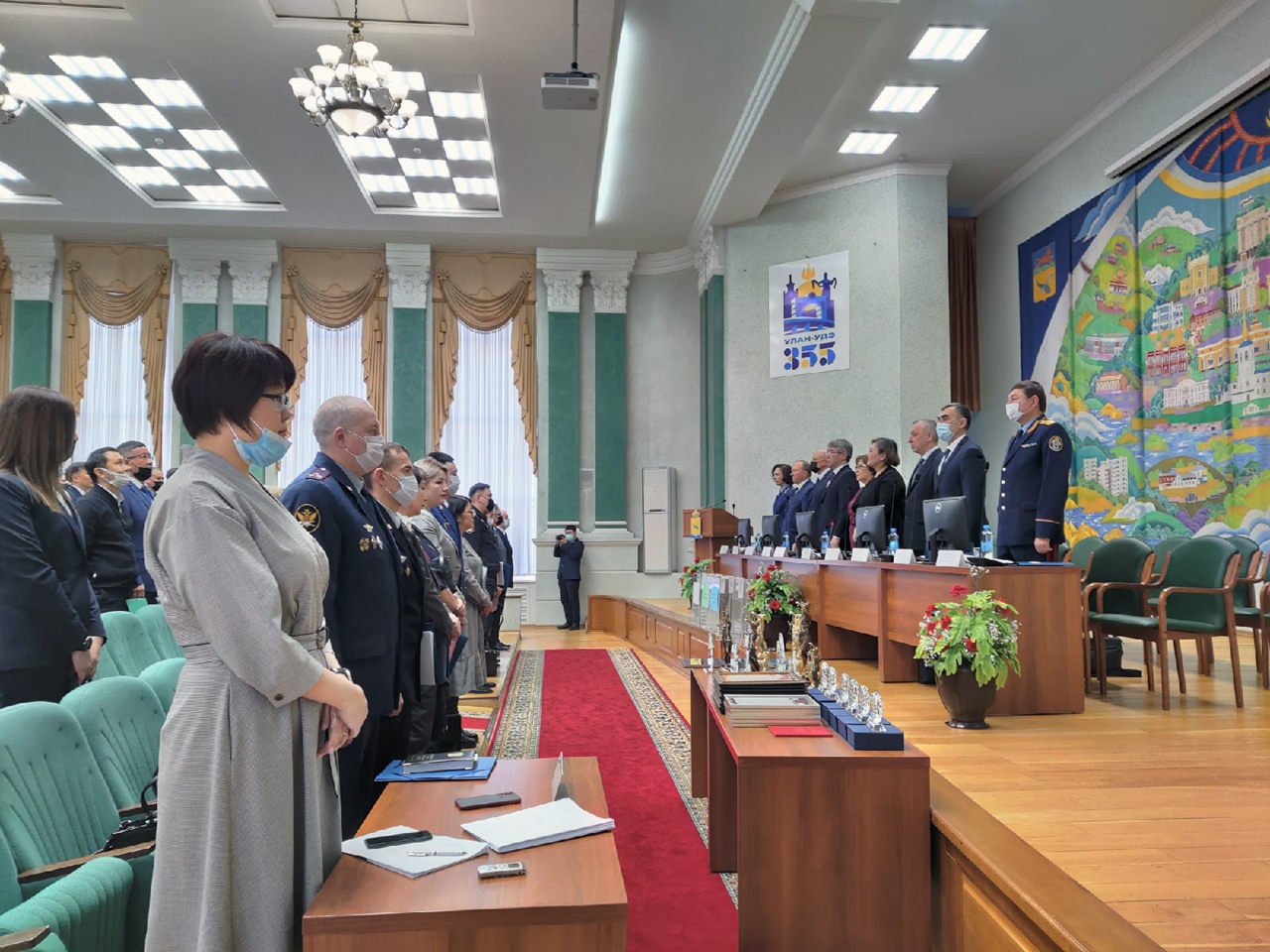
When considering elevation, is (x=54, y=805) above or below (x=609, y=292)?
below

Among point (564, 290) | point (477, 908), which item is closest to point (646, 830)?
point (477, 908)

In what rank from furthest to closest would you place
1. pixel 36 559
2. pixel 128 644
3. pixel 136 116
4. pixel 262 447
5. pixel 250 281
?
1. pixel 250 281
2. pixel 136 116
3. pixel 128 644
4. pixel 36 559
5. pixel 262 447

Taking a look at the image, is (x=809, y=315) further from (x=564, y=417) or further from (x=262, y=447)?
(x=262, y=447)

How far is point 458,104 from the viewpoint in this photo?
27.4ft

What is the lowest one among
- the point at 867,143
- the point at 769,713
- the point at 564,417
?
the point at 769,713

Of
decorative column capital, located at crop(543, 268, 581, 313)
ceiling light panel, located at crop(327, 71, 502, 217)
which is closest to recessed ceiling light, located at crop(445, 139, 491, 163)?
ceiling light panel, located at crop(327, 71, 502, 217)

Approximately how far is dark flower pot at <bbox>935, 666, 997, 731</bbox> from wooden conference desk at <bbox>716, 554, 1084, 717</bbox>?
277 mm

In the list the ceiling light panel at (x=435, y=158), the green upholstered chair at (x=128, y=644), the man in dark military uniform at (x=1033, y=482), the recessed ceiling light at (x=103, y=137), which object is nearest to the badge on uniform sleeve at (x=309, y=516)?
the green upholstered chair at (x=128, y=644)

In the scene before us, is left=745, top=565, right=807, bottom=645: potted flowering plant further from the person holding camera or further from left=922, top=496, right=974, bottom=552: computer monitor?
the person holding camera

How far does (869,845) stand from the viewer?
2188 mm

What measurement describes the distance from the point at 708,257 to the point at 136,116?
6.38 m

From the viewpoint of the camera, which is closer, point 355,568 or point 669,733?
point 355,568

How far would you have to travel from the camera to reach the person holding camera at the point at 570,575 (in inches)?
460

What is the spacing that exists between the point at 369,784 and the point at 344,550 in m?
0.68
